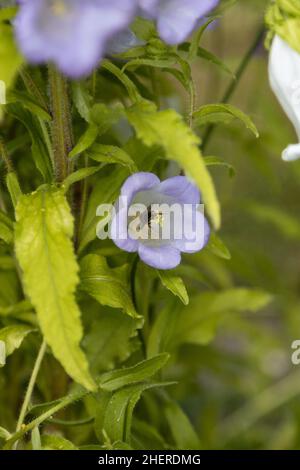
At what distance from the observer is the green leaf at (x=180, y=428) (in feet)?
2.00

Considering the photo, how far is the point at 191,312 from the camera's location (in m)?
0.66

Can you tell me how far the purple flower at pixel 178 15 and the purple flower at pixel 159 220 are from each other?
8 cm

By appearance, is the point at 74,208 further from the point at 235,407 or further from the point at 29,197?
the point at 235,407

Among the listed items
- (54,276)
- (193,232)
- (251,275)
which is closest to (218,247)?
(193,232)

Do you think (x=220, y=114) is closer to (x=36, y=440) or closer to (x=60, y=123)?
(x=60, y=123)

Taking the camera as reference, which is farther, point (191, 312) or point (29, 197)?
point (191, 312)

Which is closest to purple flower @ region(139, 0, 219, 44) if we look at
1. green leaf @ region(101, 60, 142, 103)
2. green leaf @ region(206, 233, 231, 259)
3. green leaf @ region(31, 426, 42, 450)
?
green leaf @ region(101, 60, 142, 103)

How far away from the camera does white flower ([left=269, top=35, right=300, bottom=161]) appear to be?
17.4 inches

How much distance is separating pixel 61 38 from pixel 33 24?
14mm

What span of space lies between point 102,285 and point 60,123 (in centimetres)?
10

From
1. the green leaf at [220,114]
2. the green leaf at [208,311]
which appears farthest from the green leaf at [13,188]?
the green leaf at [208,311]

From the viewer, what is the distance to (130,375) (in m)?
0.49

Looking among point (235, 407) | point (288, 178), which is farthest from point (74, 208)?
point (288, 178)

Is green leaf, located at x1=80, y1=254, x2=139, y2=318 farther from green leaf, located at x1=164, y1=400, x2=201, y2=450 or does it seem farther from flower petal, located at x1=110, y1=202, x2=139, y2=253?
green leaf, located at x1=164, y1=400, x2=201, y2=450
